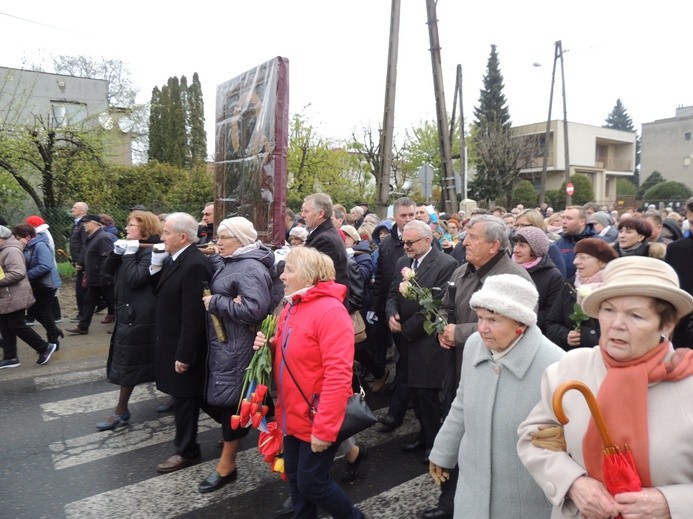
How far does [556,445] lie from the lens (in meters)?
1.92

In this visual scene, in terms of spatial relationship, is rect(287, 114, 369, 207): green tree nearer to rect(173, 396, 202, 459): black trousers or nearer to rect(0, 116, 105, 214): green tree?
rect(0, 116, 105, 214): green tree

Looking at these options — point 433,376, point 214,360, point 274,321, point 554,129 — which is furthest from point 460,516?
point 554,129

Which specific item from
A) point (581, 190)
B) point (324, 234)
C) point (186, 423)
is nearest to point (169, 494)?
point (186, 423)

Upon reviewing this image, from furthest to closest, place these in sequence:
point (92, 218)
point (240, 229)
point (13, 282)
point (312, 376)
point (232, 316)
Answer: point (92, 218) < point (13, 282) < point (240, 229) < point (232, 316) < point (312, 376)

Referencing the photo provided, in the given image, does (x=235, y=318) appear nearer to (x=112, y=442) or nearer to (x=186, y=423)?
(x=186, y=423)

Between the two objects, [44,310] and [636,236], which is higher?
[636,236]

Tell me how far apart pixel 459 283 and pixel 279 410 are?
1524 millimetres

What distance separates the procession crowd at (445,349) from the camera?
1.73 metres

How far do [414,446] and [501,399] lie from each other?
2573mm

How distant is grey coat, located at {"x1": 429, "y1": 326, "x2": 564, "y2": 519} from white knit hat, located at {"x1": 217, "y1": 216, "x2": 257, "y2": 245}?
2157 mm

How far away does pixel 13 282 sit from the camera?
704cm

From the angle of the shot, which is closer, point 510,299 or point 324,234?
point 510,299

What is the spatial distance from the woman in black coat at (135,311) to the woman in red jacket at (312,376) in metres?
2.07

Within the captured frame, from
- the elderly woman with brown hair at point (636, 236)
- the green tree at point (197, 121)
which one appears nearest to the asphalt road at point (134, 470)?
A: the elderly woman with brown hair at point (636, 236)
